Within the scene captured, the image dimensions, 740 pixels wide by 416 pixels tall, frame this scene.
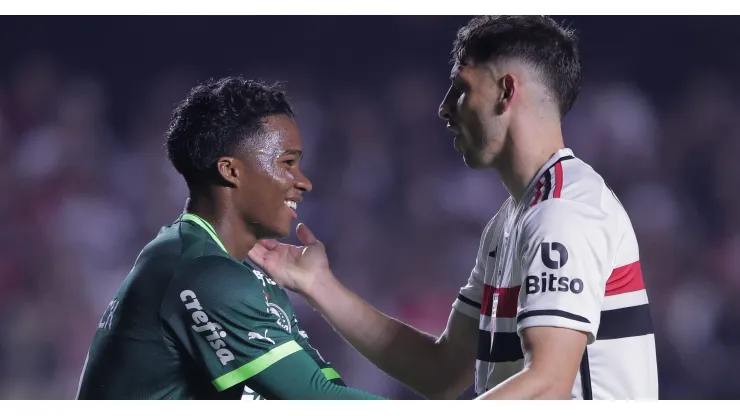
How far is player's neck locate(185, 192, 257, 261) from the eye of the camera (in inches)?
102

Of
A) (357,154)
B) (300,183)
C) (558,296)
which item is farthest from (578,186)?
(357,154)

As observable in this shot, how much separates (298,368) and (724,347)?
380 centimetres

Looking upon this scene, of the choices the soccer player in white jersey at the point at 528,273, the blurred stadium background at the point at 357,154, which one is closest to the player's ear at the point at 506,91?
the soccer player in white jersey at the point at 528,273

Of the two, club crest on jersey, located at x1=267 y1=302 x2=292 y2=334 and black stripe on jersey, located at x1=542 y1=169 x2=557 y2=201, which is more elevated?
black stripe on jersey, located at x1=542 y1=169 x2=557 y2=201

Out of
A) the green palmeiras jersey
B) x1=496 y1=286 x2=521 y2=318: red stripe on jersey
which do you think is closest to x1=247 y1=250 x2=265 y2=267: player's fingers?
the green palmeiras jersey

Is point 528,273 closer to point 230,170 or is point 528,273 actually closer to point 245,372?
point 245,372

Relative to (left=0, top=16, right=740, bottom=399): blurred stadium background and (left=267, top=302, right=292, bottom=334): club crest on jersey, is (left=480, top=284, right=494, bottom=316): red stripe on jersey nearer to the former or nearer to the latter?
(left=267, top=302, right=292, bottom=334): club crest on jersey

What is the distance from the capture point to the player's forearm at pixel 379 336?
2.97 metres

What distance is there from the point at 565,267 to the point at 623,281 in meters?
0.28

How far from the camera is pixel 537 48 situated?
2.47 m

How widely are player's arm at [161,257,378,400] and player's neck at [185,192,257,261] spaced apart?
0.29m

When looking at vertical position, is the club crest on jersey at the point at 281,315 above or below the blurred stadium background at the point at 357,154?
below

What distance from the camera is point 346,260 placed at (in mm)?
5516

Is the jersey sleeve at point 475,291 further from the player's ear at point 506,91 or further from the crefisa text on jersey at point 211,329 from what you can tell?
the crefisa text on jersey at point 211,329
